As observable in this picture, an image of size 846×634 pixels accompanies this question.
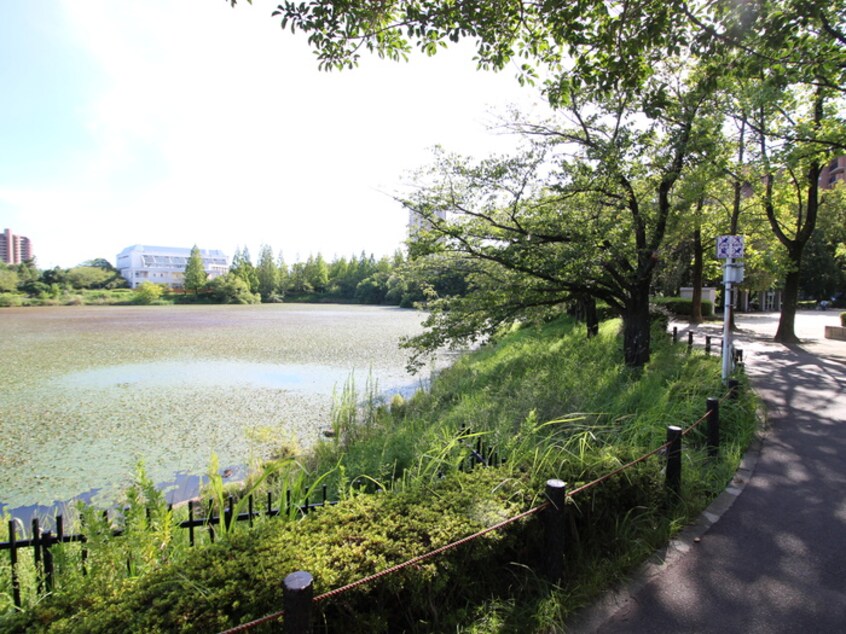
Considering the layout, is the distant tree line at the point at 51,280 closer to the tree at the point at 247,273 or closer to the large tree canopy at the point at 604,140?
the tree at the point at 247,273

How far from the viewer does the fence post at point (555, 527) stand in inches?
109

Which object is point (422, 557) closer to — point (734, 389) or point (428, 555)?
point (428, 555)

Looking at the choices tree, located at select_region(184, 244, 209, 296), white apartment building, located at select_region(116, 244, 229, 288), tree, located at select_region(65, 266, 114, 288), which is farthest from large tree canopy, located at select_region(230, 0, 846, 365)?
white apartment building, located at select_region(116, 244, 229, 288)

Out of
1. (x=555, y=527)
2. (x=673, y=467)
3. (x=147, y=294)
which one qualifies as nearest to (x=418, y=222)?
(x=673, y=467)

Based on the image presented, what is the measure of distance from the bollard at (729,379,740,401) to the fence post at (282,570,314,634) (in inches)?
243

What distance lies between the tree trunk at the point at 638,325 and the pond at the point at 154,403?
559 centimetres

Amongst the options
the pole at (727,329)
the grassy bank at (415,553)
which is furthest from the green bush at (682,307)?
the grassy bank at (415,553)

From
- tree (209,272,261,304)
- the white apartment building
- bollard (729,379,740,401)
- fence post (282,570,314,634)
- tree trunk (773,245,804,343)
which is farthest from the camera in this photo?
the white apartment building

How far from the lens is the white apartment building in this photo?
101m

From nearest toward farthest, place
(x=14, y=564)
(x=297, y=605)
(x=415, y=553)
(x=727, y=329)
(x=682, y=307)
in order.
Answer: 1. (x=297, y=605)
2. (x=415, y=553)
3. (x=14, y=564)
4. (x=727, y=329)
5. (x=682, y=307)

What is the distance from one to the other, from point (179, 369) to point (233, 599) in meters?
15.2

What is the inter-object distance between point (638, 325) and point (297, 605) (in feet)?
29.3

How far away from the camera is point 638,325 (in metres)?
9.16

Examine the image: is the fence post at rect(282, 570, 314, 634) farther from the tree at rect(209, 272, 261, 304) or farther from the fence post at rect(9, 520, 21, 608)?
the tree at rect(209, 272, 261, 304)
